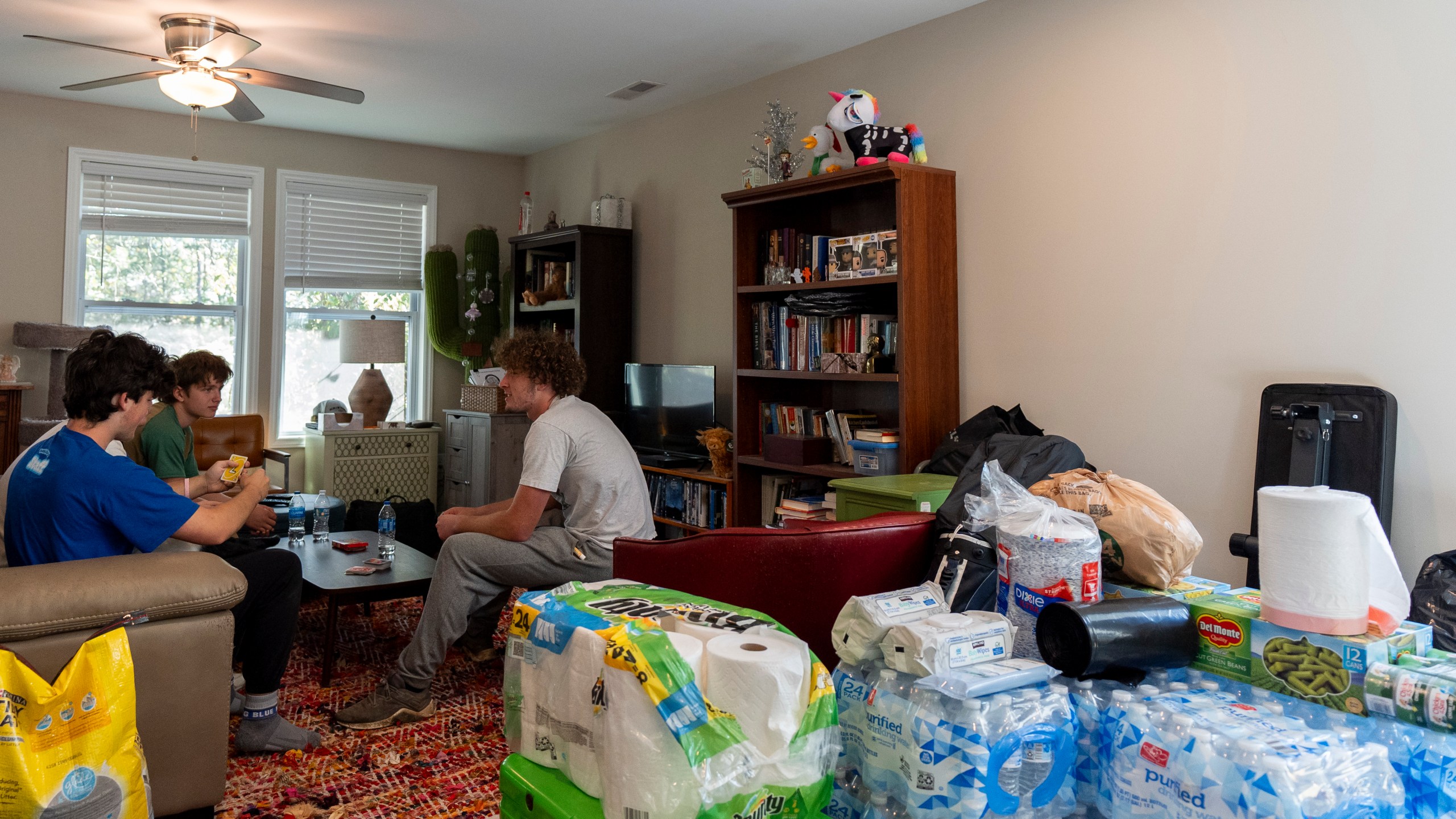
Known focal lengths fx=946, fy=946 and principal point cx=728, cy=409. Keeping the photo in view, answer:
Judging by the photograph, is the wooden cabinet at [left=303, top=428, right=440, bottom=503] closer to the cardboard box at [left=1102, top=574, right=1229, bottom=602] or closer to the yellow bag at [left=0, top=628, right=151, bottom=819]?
the yellow bag at [left=0, top=628, right=151, bottom=819]

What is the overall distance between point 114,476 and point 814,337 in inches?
104

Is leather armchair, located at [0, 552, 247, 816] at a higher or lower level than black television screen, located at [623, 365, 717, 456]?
lower

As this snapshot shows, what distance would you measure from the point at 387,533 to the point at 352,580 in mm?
508

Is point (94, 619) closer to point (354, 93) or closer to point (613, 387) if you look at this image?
point (354, 93)

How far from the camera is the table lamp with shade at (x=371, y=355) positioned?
5.70 meters

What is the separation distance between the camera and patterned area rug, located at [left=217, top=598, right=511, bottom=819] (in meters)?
2.36

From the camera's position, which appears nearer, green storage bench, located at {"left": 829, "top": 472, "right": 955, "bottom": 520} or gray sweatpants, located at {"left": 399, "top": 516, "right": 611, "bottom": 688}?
gray sweatpants, located at {"left": 399, "top": 516, "right": 611, "bottom": 688}

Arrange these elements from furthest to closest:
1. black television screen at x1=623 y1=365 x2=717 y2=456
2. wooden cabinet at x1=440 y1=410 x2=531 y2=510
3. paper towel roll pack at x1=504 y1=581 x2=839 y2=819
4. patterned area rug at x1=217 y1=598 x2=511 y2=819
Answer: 1. wooden cabinet at x1=440 y1=410 x2=531 y2=510
2. black television screen at x1=623 y1=365 x2=717 y2=456
3. patterned area rug at x1=217 y1=598 x2=511 y2=819
4. paper towel roll pack at x1=504 y1=581 x2=839 y2=819

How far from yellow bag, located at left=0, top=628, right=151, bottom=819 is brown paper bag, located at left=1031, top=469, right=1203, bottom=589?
5.71 feet

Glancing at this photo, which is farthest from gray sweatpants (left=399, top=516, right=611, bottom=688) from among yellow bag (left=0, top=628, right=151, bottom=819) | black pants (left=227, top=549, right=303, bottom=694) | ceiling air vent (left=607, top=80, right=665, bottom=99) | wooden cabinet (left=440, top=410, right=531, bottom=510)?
ceiling air vent (left=607, top=80, right=665, bottom=99)

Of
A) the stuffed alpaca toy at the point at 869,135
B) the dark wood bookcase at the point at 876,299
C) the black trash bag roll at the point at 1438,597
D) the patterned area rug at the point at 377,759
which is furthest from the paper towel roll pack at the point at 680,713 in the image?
the stuffed alpaca toy at the point at 869,135

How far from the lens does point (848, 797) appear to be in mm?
1264

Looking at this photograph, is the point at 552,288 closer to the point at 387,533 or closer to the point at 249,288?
the point at 249,288

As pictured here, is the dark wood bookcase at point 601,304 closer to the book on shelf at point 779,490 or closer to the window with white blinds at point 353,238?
the window with white blinds at point 353,238
